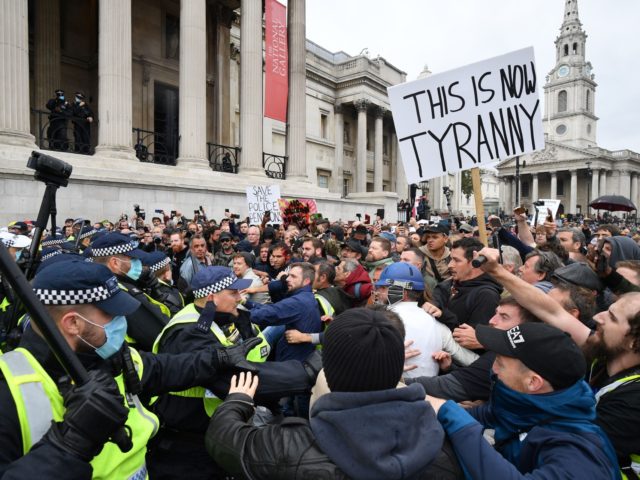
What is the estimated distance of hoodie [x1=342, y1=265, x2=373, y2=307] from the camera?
14.8 feet

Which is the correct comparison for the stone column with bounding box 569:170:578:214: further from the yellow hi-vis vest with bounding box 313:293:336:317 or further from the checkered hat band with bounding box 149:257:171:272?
the checkered hat band with bounding box 149:257:171:272

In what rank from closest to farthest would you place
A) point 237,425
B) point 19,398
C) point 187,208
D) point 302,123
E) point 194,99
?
point 19,398 → point 237,425 → point 187,208 → point 194,99 → point 302,123

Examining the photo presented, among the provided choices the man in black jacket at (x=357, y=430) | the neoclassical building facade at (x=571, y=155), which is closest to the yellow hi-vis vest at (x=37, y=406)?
the man in black jacket at (x=357, y=430)

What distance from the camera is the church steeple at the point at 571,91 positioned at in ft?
285

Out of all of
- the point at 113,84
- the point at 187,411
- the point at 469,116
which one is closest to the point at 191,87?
the point at 113,84

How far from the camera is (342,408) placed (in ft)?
4.58

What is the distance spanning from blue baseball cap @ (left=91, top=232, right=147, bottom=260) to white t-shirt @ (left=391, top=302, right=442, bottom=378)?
262cm

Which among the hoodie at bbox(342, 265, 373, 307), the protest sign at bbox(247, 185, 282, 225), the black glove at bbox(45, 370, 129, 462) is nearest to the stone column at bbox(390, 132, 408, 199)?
the protest sign at bbox(247, 185, 282, 225)

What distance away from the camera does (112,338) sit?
201 centimetres

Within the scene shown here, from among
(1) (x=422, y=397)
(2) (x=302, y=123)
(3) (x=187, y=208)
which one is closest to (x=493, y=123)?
(1) (x=422, y=397)

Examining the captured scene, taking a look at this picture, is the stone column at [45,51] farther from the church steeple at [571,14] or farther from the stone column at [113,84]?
the church steeple at [571,14]

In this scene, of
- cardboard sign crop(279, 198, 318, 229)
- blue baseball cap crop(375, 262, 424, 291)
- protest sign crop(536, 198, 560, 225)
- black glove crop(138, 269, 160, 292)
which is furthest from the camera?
cardboard sign crop(279, 198, 318, 229)

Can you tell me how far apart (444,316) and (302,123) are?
702 inches

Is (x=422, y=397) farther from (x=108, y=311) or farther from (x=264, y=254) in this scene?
(x=264, y=254)
